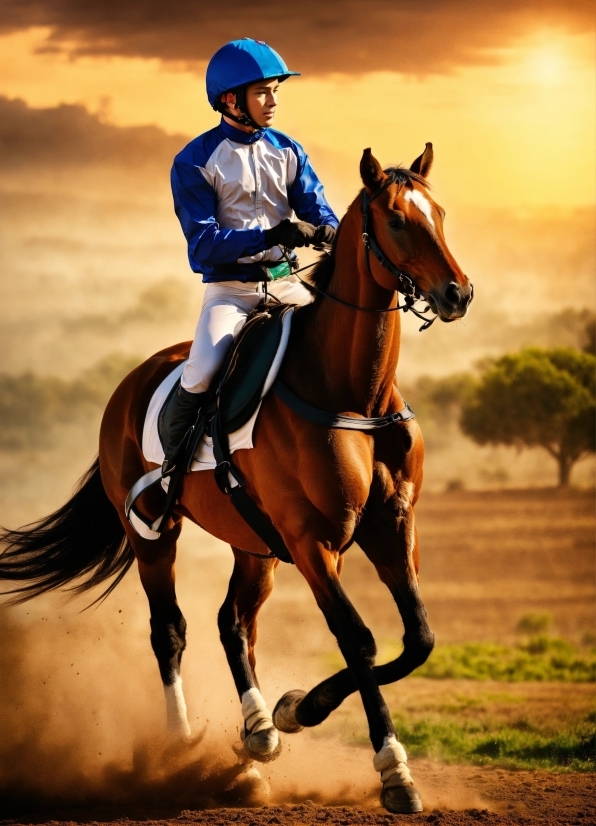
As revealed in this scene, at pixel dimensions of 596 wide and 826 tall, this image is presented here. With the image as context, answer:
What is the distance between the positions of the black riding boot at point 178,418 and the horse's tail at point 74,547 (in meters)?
1.29

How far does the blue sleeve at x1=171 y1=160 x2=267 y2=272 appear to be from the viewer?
479cm

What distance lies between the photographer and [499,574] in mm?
14102

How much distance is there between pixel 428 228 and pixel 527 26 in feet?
35.8

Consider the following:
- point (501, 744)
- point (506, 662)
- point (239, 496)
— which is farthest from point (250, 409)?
point (506, 662)

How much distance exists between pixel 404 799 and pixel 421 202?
7.21 feet

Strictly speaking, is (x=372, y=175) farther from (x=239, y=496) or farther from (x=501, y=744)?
(x=501, y=744)

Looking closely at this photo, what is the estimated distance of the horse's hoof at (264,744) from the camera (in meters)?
5.29

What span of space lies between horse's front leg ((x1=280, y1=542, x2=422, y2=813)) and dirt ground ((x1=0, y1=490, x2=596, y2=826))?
61 cm

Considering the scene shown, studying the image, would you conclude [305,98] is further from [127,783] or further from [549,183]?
[127,783]

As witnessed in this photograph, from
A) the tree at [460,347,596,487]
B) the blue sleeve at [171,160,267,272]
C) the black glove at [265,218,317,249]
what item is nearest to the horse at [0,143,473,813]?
the black glove at [265,218,317,249]

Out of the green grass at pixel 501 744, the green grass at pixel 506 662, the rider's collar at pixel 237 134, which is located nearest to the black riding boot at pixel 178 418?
the rider's collar at pixel 237 134

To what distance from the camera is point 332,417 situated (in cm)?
443

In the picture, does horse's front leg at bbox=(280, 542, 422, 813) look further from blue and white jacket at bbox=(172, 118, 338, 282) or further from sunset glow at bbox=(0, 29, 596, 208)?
sunset glow at bbox=(0, 29, 596, 208)

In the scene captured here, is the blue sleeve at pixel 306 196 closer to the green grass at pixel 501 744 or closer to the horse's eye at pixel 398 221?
the horse's eye at pixel 398 221
